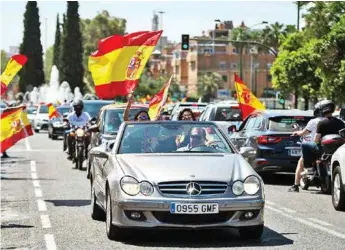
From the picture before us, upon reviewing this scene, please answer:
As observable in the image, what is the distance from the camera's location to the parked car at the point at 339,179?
1461cm

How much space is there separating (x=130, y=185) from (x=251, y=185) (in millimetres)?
1286

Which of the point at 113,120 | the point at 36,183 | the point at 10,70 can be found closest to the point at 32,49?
the point at 10,70

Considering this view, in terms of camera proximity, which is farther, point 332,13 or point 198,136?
point 332,13

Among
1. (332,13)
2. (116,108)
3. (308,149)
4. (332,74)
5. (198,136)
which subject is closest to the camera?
(198,136)

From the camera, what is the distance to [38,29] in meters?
124

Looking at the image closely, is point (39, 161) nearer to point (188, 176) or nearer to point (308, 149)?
point (308, 149)

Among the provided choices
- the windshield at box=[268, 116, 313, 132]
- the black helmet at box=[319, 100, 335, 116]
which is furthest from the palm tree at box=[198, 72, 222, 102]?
the black helmet at box=[319, 100, 335, 116]

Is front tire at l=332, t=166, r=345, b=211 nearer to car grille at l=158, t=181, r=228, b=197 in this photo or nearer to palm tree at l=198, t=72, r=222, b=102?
car grille at l=158, t=181, r=228, b=197

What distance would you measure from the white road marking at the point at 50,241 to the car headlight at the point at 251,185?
212cm

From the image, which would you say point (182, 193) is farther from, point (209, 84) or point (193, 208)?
point (209, 84)

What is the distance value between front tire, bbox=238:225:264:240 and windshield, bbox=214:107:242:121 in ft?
48.6

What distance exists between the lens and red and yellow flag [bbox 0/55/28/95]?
21.2 metres

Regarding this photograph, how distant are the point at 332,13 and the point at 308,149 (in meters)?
28.3

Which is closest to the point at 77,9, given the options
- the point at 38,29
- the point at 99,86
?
the point at 38,29
